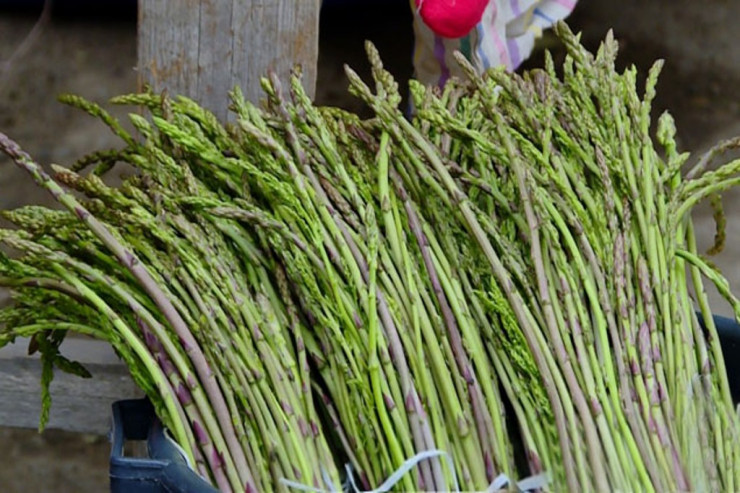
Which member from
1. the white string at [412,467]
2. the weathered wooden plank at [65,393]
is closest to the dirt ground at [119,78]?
the weathered wooden plank at [65,393]

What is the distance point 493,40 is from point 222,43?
2.71ft

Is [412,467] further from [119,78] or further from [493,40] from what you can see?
[119,78]

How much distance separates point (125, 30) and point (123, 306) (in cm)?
269

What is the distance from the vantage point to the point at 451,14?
193cm

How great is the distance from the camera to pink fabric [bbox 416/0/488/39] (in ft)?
6.33

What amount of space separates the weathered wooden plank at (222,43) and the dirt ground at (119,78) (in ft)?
5.43

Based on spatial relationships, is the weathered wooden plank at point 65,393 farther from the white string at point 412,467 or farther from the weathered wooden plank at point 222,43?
the white string at point 412,467

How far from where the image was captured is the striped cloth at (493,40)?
88.3 inches

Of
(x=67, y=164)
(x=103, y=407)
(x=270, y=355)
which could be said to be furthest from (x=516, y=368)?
(x=67, y=164)

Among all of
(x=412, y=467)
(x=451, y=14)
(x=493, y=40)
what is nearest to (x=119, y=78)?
(x=493, y=40)

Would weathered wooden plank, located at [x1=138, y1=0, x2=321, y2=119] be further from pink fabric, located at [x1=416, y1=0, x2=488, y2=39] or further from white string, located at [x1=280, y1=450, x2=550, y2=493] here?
white string, located at [x1=280, y1=450, x2=550, y2=493]

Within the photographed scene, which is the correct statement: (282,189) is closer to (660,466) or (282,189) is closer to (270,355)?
(270,355)

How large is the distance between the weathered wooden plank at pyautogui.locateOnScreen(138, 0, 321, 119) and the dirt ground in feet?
5.43

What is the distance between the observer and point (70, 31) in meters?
3.74
